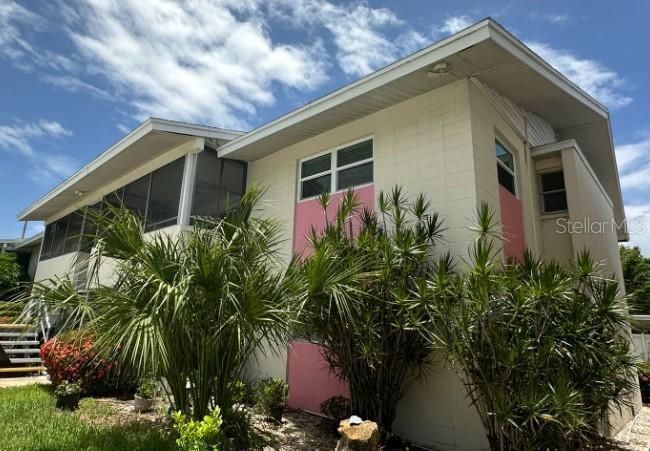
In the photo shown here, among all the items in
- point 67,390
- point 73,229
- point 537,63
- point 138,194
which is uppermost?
point 537,63

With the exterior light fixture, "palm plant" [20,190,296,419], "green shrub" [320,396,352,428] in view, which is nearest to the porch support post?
"palm plant" [20,190,296,419]

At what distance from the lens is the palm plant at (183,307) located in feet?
14.5

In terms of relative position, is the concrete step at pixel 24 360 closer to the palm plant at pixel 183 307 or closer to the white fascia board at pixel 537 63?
the palm plant at pixel 183 307

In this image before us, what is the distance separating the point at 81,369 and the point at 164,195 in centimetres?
502

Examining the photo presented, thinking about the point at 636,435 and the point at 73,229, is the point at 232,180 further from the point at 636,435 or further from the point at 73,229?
the point at 636,435

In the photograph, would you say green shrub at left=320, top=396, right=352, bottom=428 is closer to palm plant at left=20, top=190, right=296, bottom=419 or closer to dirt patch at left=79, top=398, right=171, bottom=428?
palm plant at left=20, top=190, right=296, bottom=419

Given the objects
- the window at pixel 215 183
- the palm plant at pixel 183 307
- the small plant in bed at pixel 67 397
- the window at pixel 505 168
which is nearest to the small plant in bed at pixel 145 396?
the small plant in bed at pixel 67 397

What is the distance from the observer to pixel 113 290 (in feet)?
15.8

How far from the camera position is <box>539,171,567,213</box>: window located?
9438 mm

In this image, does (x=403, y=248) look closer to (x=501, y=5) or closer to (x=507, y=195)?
(x=507, y=195)

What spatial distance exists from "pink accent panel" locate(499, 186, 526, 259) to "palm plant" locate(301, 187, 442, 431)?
192 centimetres

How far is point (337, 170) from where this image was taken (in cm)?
884

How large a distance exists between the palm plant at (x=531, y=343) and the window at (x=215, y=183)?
255 inches

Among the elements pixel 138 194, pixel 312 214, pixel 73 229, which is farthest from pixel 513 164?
pixel 73 229
